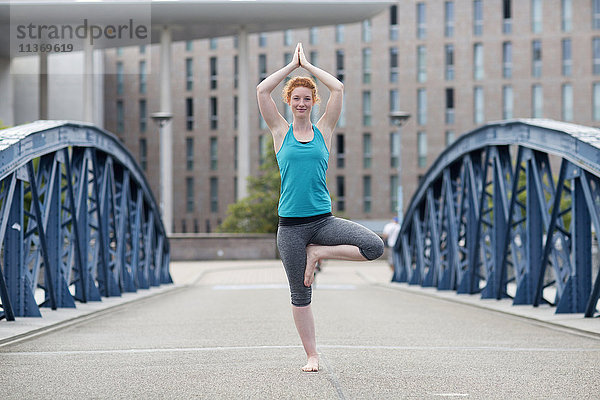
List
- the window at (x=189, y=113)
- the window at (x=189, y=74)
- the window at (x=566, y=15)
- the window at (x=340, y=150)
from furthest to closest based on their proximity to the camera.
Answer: the window at (x=189, y=113) < the window at (x=189, y=74) < the window at (x=340, y=150) < the window at (x=566, y=15)

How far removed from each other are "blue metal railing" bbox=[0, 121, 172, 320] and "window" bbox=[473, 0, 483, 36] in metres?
50.1

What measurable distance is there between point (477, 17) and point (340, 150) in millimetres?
12889

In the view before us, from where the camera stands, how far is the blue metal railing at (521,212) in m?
11.8

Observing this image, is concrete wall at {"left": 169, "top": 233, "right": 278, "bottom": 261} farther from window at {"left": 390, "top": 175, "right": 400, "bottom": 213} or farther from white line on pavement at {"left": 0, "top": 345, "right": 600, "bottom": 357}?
white line on pavement at {"left": 0, "top": 345, "right": 600, "bottom": 357}

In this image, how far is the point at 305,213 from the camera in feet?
20.6

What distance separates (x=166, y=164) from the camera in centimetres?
5419

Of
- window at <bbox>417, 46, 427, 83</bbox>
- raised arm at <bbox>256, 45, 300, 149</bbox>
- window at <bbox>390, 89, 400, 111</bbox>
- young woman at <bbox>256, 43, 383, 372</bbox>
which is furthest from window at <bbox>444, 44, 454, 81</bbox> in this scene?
young woman at <bbox>256, 43, 383, 372</bbox>

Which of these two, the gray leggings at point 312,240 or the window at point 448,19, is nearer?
the gray leggings at point 312,240

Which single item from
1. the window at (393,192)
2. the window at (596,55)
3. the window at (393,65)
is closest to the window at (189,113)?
the window at (393,65)

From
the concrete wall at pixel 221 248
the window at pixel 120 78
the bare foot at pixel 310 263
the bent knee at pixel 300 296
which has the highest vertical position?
the window at pixel 120 78

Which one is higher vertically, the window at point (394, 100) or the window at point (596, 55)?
the window at point (596, 55)

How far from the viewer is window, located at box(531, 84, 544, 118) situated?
66875 mm

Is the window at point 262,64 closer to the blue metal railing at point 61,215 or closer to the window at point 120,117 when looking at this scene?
the window at point 120,117

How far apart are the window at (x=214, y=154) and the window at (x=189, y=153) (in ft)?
4.65
